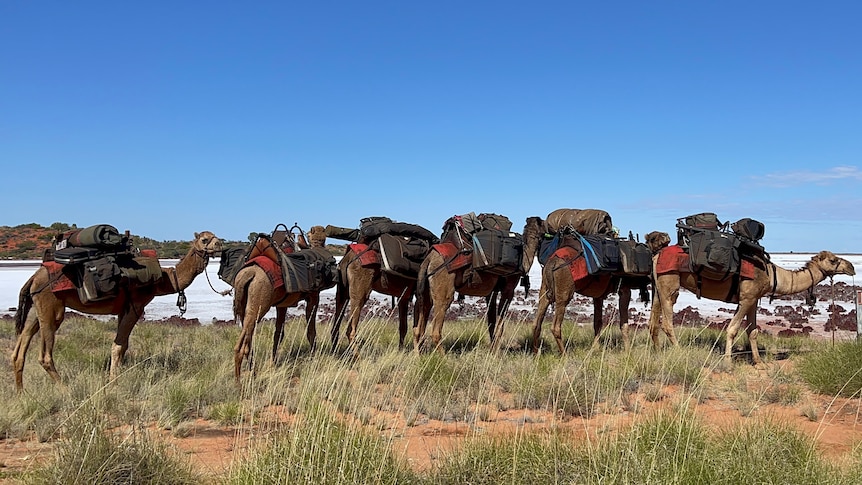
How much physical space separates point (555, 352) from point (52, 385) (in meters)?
8.35

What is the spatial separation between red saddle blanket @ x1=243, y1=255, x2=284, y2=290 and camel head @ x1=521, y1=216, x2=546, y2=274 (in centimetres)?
467

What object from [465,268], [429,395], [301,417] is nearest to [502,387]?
[429,395]

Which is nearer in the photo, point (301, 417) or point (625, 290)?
point (301, 417)

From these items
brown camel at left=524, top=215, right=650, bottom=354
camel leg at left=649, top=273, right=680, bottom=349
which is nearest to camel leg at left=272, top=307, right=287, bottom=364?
brown camel at left=524, top=215, right=650, bottom=354

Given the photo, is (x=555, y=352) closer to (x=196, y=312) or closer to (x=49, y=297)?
(x=49, y=297)

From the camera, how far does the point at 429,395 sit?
328 inches

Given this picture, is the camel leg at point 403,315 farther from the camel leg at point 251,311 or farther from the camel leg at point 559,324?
the camel leg at point 251,311

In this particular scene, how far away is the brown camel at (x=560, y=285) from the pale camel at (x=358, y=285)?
93.7 inches

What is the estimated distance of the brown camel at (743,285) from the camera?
1127 cm

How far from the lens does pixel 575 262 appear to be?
1180cm

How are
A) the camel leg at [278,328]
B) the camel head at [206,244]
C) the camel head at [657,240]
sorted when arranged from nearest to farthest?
the camel head at [206,244] < the camel leg at [278,328] < the camel head at [657,240]

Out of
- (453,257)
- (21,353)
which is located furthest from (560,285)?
(21,353)

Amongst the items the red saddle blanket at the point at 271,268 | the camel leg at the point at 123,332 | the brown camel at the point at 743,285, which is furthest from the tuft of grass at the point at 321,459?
A: the brown camel at the point at 743,285

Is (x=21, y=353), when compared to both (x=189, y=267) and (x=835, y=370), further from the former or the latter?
(x=835, y=370)
